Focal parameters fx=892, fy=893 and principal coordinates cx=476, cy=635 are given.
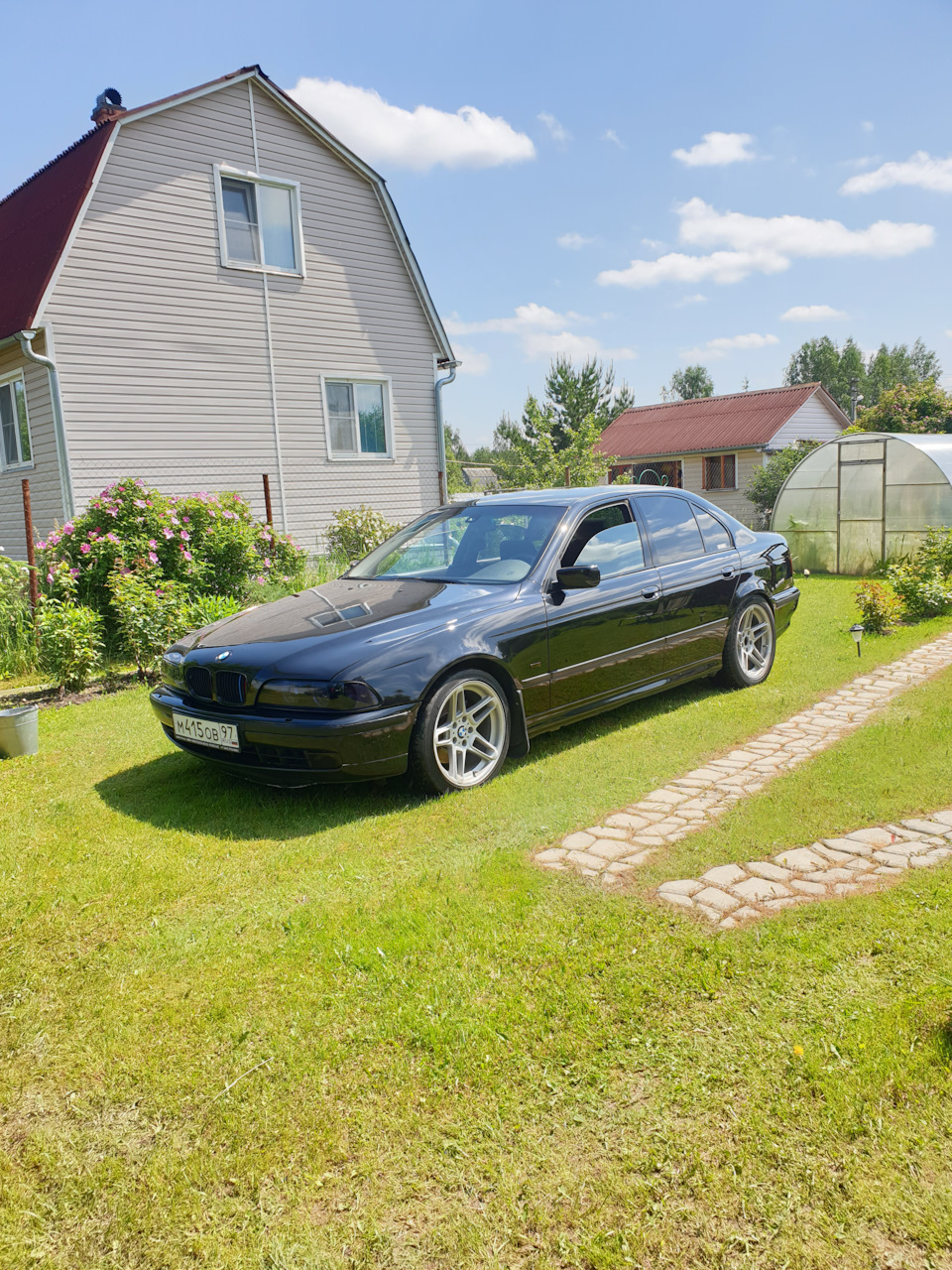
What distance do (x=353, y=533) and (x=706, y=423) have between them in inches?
1071

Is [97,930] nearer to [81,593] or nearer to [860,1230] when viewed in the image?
[860,1230]

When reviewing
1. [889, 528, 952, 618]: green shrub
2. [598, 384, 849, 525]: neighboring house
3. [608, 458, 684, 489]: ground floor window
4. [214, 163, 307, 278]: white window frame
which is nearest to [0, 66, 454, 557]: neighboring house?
[214, 163, 307, 278]: white window frame

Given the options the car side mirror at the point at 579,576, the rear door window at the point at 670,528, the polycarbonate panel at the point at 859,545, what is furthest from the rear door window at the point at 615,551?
the polycarbonate panel at the point at 859,545

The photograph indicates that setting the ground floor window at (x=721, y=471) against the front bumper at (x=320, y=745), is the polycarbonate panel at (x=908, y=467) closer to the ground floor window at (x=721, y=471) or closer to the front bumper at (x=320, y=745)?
the front bumper at (x=320, y=745)

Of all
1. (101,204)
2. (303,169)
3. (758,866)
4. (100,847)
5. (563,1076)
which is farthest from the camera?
(303,169)

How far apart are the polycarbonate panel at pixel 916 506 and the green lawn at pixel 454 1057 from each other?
1187cm

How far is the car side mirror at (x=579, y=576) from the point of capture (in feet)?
17.2

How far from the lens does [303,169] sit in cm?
1459

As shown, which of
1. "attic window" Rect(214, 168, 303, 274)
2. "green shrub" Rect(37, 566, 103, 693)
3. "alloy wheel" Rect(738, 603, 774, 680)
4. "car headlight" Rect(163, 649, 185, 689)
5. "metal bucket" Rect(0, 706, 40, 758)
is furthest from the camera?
"attic window" Rect(214, 168, 303, 274)

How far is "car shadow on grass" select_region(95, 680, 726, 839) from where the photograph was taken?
4.48 m

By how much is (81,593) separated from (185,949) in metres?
7.47

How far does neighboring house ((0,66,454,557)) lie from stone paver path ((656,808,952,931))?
11.0 meters

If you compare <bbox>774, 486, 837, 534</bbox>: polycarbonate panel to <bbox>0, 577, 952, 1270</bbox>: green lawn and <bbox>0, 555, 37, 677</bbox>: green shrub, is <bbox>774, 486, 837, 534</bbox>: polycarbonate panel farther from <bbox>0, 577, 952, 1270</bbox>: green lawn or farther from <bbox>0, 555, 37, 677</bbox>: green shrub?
<bbox>0, 555, 37, 677</bbox>: green shrub

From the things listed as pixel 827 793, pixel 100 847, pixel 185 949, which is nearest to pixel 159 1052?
pixel 185 949
